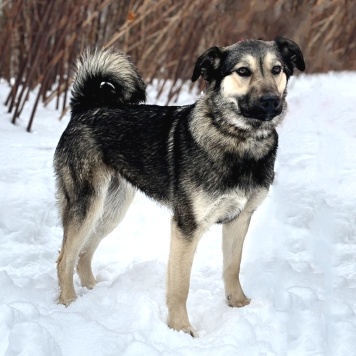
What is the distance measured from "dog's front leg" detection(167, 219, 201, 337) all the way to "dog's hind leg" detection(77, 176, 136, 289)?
888 mm

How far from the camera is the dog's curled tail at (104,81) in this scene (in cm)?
431

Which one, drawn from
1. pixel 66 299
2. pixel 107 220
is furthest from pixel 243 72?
pixel 66 299

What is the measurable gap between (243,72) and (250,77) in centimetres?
6

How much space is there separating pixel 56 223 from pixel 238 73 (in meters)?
2.21

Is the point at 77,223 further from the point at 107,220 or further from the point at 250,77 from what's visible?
the point at 250,77

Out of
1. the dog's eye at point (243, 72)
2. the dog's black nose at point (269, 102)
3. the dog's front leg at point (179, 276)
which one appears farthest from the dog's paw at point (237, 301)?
the dog's eye at point (243, 72)

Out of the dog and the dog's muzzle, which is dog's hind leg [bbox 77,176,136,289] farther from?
the dog's muzzle

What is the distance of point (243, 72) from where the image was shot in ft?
11.8

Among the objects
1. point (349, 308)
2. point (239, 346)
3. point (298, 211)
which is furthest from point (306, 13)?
point (239, 346)

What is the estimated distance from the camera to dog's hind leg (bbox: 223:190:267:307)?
13.2 feet

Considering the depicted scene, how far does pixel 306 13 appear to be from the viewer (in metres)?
8.16

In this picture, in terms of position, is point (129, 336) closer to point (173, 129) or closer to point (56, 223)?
point (173, 129)

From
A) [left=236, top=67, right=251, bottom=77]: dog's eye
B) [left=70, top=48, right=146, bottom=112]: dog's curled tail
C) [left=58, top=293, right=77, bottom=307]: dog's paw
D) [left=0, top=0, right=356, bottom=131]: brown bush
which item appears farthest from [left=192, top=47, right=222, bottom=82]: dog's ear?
[left=0, top=0, right=356, bottom=131]: brown bush

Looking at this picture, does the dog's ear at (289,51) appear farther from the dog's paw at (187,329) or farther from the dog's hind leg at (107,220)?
the dog's paw at (187,329)
